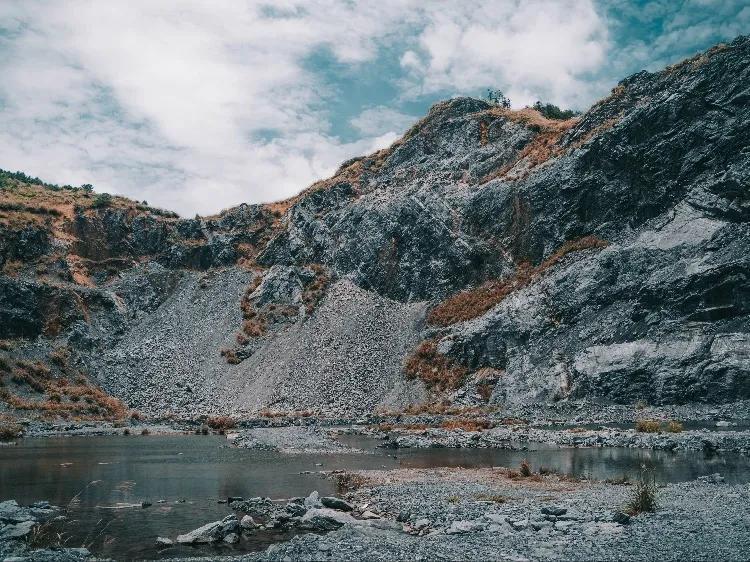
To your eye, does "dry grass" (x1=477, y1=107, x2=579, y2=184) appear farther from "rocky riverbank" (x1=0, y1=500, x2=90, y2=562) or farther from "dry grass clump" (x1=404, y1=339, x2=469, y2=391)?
"rocky riverbank" (x1=0, y1=500, x2=90, y2=562)

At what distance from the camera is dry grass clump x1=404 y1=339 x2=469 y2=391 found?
75.2m

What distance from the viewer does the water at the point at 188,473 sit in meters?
22.8

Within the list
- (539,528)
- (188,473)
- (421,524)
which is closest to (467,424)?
(188,473)

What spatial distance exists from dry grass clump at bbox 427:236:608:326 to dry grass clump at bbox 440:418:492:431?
81.4 ft

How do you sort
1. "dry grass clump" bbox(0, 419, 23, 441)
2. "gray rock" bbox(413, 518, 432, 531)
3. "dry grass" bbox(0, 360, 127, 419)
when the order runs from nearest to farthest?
"gray rock" bbox(413, 518, 432, 531) < "dry grass clump" bbox(0, 419, 23, 441) < "dry grass" bbox(0, 360, 127, 419)

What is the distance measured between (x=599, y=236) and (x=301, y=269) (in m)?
53.3

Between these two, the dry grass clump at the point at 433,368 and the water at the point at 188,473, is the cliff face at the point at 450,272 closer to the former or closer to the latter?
the dry grass clump at the point at 433,368

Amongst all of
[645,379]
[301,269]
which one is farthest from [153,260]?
[645,379]

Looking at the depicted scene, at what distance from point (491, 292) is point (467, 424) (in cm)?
3216

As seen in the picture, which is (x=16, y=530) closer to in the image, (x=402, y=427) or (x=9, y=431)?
(x=9, y=431)

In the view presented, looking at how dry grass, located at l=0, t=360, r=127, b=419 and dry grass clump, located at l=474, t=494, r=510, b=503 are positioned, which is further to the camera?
dry grass, located at l=0, t=360, r=127, b=419

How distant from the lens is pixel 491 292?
3386 inches

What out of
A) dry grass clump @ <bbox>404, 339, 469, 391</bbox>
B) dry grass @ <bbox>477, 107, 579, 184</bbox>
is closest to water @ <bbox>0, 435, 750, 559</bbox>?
dry grass clump @ <bbox>404, 339, 469, 391</bbox>

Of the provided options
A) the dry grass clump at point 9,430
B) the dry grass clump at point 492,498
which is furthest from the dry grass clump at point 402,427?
the dry grass clump at point 9,430
